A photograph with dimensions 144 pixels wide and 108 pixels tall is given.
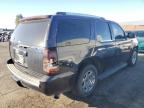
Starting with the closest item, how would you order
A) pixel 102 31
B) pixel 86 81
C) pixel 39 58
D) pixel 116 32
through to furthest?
1. pixel 39 58
2. pixel 86 81
3. pixel 102 31
4. pixel 116 32

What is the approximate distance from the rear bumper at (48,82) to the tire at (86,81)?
39cm

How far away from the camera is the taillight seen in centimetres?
322

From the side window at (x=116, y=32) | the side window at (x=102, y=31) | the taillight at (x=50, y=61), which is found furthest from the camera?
the side window at (x=116, y=32)

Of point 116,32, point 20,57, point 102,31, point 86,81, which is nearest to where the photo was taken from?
point 20,57

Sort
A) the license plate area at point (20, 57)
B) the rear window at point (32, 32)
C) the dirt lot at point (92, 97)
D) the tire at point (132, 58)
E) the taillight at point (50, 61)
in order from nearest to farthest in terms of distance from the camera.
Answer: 1. the taillight at point (50, 61)
2. the rear window at point (32, 32)
3. the license plate area at point (20, 57)
4. the dirt lot at point (92, 97)
5. the tire at point (132, 58)

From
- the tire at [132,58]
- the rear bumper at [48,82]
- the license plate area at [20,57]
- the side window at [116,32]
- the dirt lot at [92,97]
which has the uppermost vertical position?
the side window at [116,32]

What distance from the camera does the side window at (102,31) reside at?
182 inches

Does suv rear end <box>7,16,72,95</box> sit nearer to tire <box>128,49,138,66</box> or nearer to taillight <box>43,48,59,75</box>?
taillight <box>43,48,59,75</box>

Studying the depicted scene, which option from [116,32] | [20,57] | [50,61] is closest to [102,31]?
[116,32]

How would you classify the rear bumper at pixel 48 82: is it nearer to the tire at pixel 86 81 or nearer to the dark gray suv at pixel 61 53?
the dark gray suv at pixel 61 53

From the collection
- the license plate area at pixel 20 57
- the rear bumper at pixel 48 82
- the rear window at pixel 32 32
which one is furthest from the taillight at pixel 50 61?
the license plate area at pixel 20 57

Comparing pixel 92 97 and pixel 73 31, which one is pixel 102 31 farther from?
pixel 92 97

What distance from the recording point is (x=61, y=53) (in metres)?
3.40

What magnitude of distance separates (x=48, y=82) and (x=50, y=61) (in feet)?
1.29
